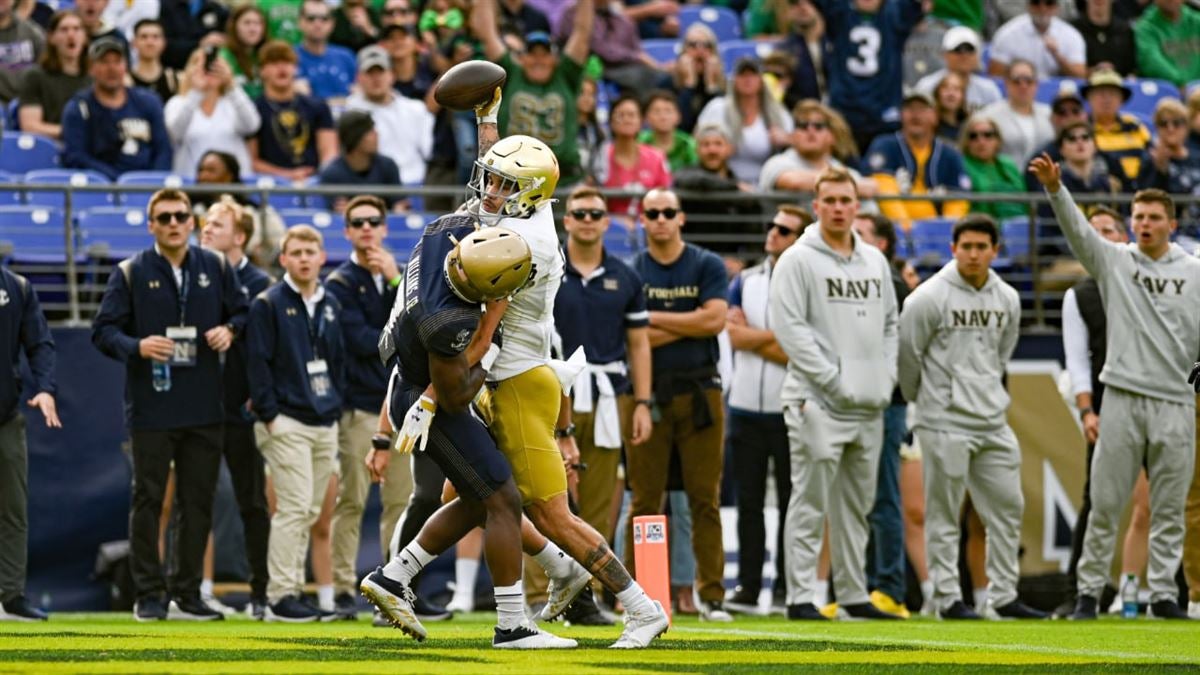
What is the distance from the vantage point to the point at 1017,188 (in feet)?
52.7

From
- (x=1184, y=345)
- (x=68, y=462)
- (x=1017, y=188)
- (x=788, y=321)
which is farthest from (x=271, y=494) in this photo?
(x=1017, y=188)

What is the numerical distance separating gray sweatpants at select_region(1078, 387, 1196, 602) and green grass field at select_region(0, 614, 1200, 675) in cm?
81

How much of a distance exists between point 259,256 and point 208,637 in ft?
16.8

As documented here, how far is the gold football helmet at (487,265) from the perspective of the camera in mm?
7500

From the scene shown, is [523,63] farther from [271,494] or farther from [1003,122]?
[1003,122]

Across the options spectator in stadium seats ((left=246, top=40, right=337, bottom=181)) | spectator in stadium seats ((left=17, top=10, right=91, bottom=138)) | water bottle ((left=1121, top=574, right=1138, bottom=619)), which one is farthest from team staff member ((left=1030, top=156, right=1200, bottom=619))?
spectator in stadium seats ((left=17, top=10, right=91, bottom=138))

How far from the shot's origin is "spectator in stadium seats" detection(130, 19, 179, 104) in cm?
1533

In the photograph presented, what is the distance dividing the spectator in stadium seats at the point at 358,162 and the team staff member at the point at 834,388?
13.5ft

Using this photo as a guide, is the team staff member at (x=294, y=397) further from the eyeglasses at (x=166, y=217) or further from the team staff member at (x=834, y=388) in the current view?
the team staff member at (x=834, y=388)

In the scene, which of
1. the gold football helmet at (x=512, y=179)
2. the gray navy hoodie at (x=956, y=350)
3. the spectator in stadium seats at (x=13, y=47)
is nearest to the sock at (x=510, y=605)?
the gold football helmet at (x=512, y=179)

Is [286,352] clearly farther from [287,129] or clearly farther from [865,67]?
[865,67]

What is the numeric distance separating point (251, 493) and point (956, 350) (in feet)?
14.0

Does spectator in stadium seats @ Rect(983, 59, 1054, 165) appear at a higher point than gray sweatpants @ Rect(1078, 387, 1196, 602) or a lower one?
higher

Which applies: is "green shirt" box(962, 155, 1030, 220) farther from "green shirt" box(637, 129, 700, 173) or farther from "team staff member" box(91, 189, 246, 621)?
"team staff member" box(91, 189, 246, 621)
